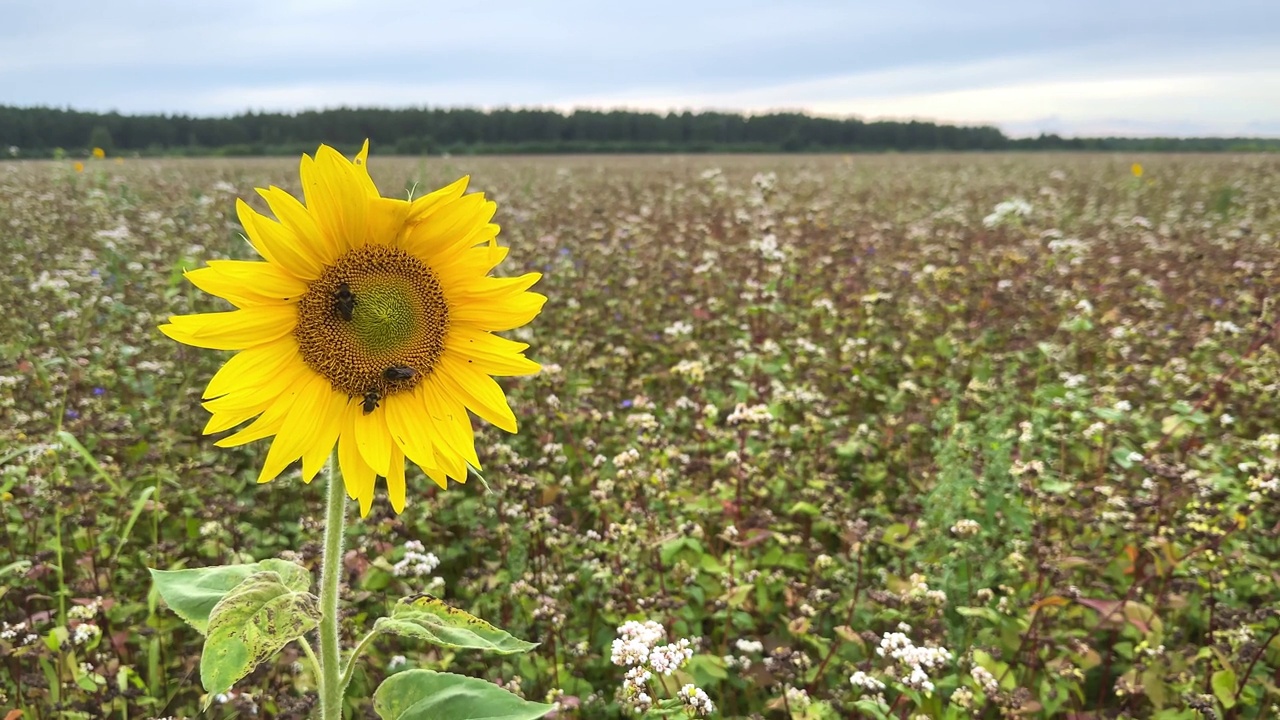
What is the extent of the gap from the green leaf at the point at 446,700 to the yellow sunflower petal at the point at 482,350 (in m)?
0.60

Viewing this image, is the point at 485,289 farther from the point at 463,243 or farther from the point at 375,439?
the point at 375,439

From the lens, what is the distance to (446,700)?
4.83 feet

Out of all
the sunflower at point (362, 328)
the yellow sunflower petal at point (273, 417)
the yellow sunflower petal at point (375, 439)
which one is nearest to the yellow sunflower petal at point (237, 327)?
the sunflower at point (362, 328)

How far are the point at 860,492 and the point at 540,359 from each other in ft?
6.11

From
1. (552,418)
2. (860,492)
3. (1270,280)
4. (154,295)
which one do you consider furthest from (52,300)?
(1270,280)

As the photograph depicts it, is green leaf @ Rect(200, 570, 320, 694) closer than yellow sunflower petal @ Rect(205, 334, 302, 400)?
Yes

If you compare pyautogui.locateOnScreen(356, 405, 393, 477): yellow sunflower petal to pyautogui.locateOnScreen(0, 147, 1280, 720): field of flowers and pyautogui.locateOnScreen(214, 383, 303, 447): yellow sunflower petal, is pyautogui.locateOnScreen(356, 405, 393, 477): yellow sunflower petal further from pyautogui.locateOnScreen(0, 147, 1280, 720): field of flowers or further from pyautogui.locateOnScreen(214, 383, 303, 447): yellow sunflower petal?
pyautogui.locateOnScreen(0, 147, 1280, 720): field of flowers

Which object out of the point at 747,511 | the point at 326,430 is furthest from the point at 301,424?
the point at 747,511

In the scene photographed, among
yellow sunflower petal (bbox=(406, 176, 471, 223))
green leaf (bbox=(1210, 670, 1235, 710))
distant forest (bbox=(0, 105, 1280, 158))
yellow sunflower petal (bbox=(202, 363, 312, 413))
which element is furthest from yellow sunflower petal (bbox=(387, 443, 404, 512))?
distant forest (bbox=(0, 105, 1280, 158))

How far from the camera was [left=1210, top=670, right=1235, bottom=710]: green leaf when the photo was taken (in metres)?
2.27

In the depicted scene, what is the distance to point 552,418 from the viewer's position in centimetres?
369

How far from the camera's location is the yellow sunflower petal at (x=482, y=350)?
1.61 metres

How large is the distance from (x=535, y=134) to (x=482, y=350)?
62.5 m

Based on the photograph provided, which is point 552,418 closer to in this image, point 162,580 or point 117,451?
point 117,451
